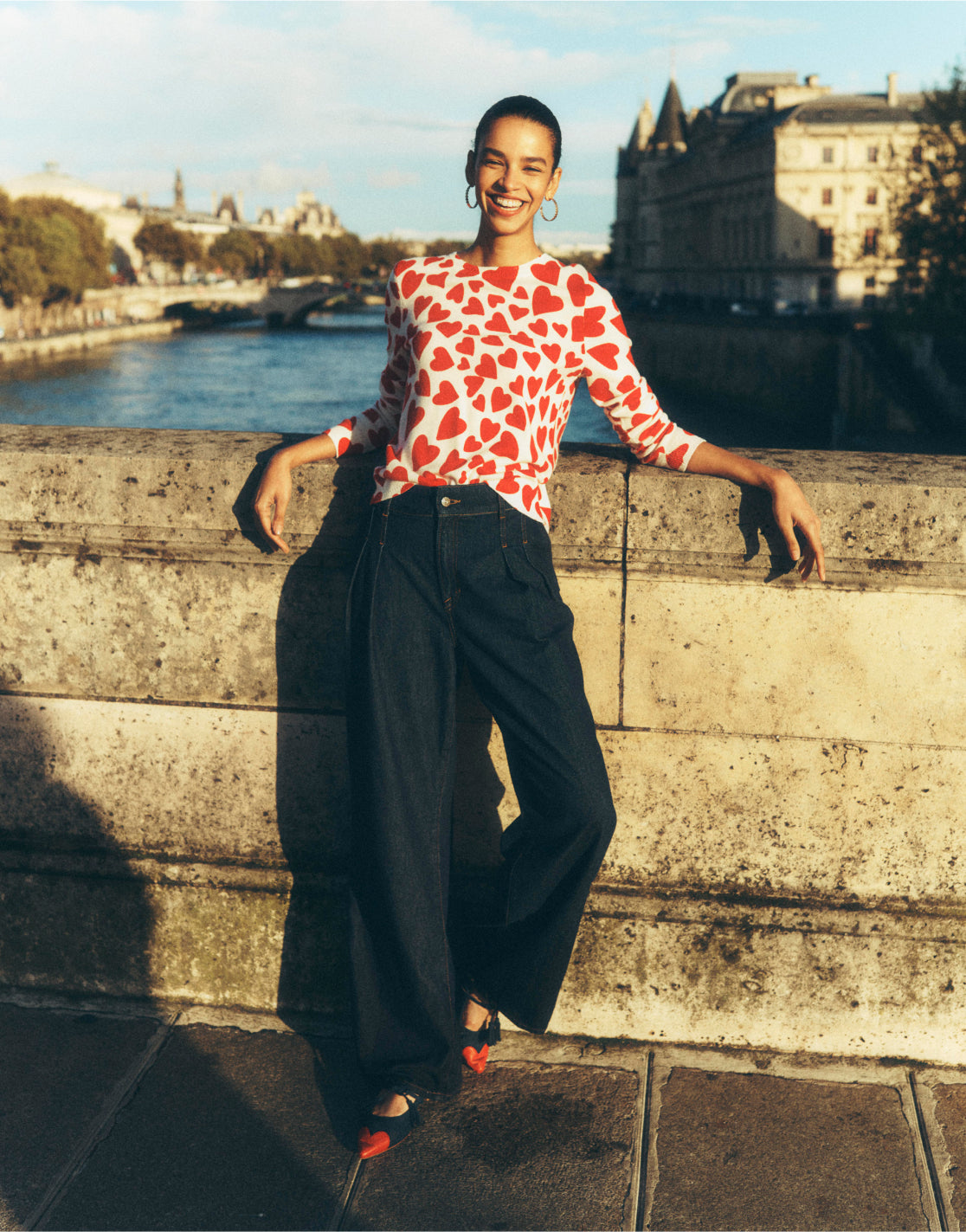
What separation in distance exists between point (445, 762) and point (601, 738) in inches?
15.0

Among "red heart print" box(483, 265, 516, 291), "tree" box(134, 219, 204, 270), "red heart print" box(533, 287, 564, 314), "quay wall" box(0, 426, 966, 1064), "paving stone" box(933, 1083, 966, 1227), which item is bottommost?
"paving stone" box(933, 1083, 966, 1227)

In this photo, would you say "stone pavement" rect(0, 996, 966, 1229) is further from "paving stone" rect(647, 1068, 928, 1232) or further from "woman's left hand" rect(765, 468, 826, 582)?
"woman's left hand" rect(765, 468, 826, 582)

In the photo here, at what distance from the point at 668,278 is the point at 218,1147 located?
85136 millimetres

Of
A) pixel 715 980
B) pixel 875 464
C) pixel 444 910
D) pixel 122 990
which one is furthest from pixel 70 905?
pixel 875 464

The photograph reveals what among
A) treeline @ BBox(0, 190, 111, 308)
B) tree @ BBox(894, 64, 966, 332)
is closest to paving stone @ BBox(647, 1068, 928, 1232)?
tree @ BBox(894, 64, 966, 332)

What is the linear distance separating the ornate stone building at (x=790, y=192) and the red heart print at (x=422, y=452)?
165ft

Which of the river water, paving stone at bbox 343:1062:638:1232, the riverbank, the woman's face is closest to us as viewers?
paving stone at bbox 343:1062:638:1232

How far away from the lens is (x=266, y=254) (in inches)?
4966

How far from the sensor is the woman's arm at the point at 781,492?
2.22 meters

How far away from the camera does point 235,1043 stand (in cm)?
255

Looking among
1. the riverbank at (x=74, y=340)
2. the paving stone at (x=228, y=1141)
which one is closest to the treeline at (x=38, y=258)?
the riverbank at (x=74, y=340)

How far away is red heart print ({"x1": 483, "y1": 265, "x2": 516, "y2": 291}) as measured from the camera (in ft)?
7.14

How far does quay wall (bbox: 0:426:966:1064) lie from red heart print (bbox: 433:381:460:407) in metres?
0.32

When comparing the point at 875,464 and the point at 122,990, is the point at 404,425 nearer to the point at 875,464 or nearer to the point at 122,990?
the point at 875,464
